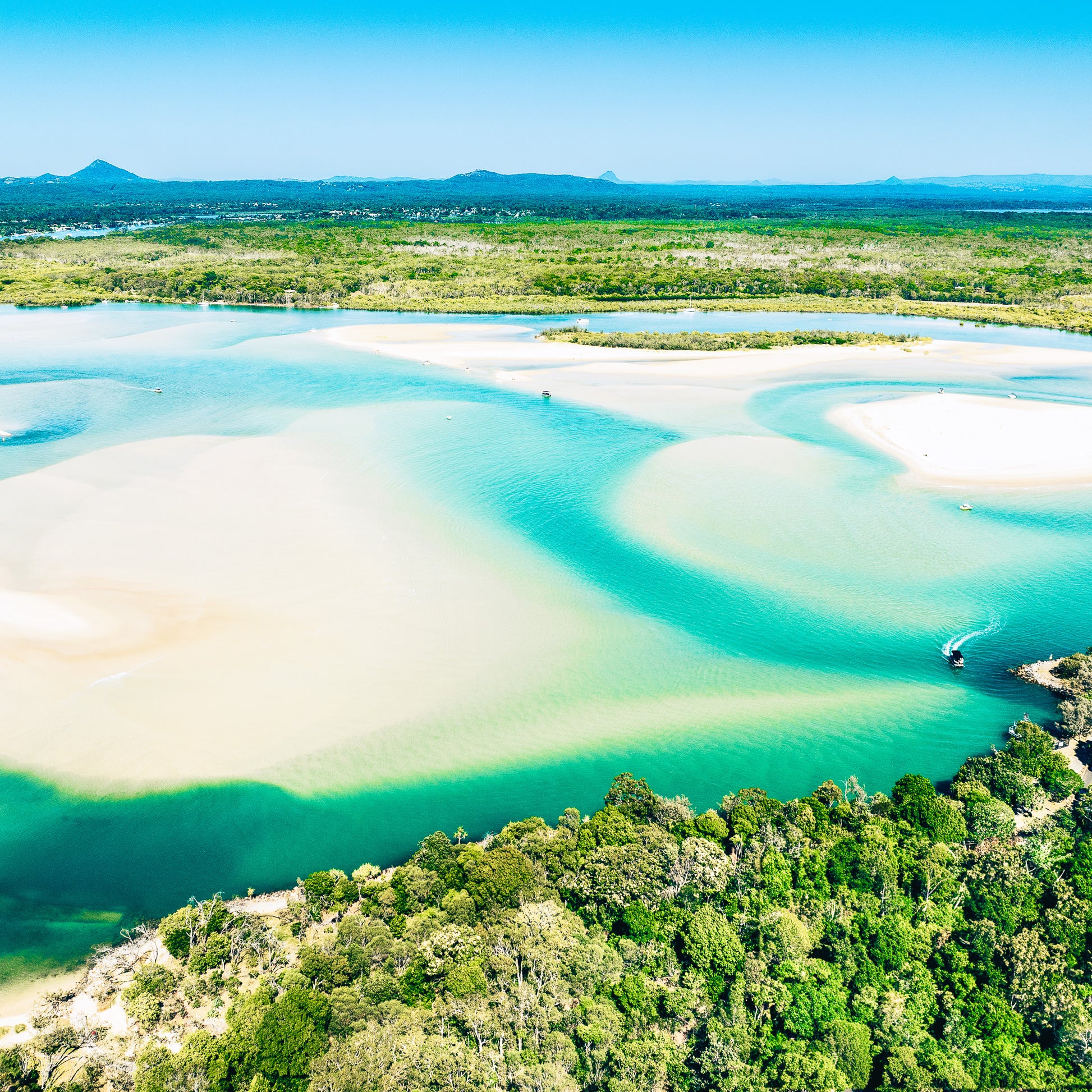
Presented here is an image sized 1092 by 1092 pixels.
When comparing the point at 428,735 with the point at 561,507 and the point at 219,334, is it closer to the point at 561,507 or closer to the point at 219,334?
the point at 561,507

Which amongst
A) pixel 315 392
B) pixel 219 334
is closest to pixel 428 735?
pixel 315 392

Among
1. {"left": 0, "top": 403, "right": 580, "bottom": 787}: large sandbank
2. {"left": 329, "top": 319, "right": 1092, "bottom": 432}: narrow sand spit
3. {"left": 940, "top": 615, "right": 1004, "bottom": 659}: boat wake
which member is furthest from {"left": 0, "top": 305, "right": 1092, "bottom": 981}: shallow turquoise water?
{"left": 329, "top": 319, "right": 1092, "bottom": 432}: narrow sand spit

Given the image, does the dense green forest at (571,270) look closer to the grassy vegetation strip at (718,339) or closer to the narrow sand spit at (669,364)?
the grassy vegetation strip at (718,339)

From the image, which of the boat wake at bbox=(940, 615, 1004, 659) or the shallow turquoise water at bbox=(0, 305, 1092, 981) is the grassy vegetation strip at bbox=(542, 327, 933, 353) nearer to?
the shallow turquoise water at bbox=(0, 305, 1092, 981)

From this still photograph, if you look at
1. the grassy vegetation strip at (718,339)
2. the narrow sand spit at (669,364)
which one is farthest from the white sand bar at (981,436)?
the grassy vegetation strip at (718,339)

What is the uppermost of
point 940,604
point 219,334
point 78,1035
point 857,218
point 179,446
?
point 857,218

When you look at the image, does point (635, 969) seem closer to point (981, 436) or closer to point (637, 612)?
point (637, 612)
